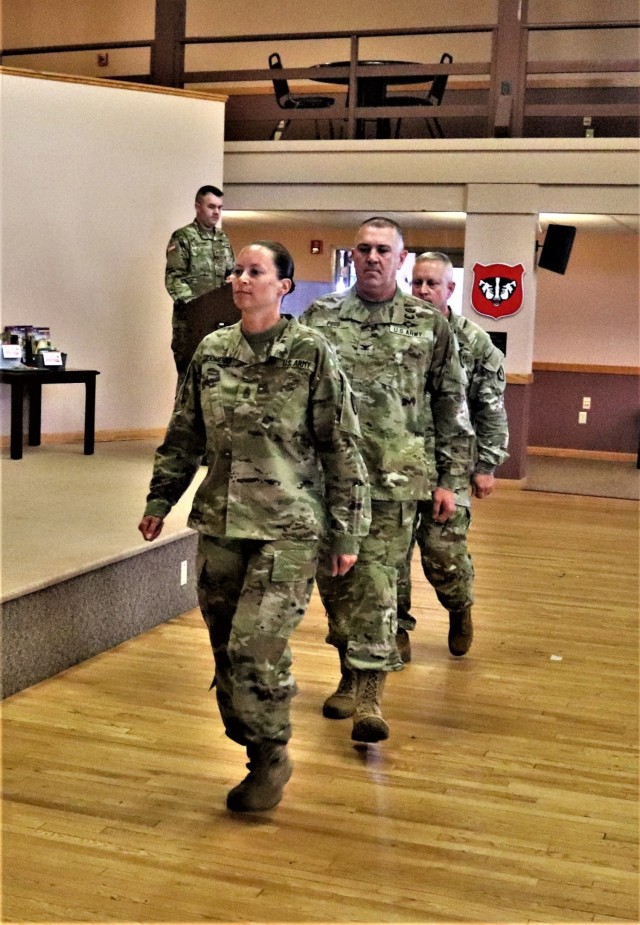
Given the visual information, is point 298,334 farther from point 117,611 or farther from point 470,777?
point 117,611

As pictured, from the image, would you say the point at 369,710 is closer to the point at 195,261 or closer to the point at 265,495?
the point at 265,495

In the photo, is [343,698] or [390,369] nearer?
[390,369]

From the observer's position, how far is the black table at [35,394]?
297 inches

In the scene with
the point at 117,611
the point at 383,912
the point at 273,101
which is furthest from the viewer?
the point at 273,101

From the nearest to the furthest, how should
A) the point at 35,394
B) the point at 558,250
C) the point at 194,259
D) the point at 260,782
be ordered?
the point at 260,782 < the point at 194,259 < the point at 35,394 < the point at 558,250

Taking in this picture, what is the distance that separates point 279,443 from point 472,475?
1720mm

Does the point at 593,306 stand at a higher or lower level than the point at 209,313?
higher

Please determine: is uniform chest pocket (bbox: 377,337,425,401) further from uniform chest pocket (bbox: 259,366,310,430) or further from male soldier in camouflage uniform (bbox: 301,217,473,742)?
uniform chest pocket (bbox: 259,366,310,430)

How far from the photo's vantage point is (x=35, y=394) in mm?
8461

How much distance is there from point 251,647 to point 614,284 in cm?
995

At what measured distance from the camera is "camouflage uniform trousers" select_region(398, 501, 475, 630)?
4.32 m

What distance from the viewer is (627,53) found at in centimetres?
1108

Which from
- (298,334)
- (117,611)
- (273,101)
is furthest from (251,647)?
(273,101)

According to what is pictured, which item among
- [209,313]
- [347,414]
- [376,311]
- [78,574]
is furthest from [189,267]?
[347,414]
